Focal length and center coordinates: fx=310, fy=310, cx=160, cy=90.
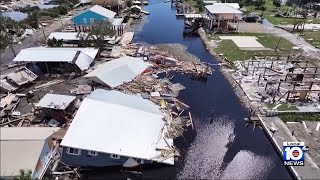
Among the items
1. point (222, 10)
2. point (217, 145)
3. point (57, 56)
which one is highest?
Result: point (222, 10)

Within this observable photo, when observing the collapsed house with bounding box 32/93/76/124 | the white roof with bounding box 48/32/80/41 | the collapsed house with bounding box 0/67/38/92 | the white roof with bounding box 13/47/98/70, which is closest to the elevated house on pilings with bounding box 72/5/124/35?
the white roof with bounding box 48/32/80/41

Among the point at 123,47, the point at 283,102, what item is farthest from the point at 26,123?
the point at 283,102

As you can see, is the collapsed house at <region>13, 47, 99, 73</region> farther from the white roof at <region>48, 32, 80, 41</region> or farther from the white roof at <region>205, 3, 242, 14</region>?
the white roof at <region>205, 3, 242, 14</region>

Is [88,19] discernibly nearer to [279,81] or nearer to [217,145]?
[279,81]

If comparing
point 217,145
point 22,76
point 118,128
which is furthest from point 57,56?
point 217,145

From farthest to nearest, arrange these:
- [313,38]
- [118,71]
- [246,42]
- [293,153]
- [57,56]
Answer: [313,38]
[246,42]
[57,56]
[118,71]
[293,153]

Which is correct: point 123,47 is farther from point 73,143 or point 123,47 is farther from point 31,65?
point 73,143
